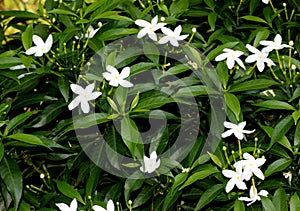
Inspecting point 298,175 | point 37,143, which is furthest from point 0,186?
point 298,175

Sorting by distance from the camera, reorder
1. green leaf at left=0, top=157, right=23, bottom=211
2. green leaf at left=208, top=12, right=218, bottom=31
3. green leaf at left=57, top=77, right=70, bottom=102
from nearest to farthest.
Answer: green leaf at left=0, top=157, right=23, bottom=211 → green leaf at left=57, top=77, right=70, bottom=102 → green leaf at left=208, top=12, right=218, bottom=31

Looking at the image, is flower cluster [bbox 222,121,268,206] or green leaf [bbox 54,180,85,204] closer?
flower cluster [bbox 222,121,268,206]

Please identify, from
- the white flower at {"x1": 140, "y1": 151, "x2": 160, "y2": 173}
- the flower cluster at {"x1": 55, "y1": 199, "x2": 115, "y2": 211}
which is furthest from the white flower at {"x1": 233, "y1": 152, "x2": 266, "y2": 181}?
the flower cluster at {"x1": 55, "y1": 199, "x2": 115, "y2": 211}

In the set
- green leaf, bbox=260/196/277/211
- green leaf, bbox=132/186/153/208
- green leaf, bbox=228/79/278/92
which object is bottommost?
green leaf, bbox=132/186/153/208

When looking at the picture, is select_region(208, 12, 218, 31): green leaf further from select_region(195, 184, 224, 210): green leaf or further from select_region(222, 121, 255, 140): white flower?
select_region(195, 184, 224, 210): green leaf

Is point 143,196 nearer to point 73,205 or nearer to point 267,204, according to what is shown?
point 73,205

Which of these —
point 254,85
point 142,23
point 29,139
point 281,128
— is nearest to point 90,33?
point 142,23

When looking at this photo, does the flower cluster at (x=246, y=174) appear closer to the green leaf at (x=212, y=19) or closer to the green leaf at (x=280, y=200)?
the green leaf at (x=280, y=200)

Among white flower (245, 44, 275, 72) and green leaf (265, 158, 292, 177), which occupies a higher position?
white flower (245, 44, 275, 72)
